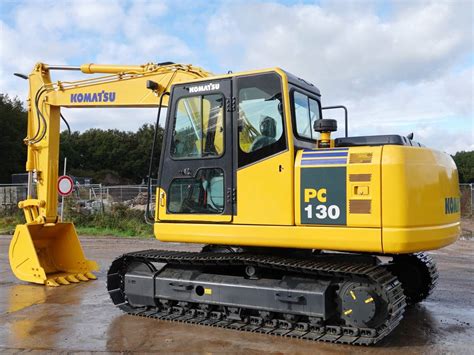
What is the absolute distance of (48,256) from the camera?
9.30m

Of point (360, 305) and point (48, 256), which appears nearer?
point (360, 305)

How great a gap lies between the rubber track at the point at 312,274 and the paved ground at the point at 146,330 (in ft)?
0.31

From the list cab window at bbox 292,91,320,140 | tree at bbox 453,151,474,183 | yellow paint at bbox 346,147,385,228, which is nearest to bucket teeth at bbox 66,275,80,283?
cab window at bbox 292,91,320,140

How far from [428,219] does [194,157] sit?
2.83 meters

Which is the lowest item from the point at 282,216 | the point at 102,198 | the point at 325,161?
Result: the point at 282,216

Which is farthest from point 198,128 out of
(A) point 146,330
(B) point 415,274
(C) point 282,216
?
(B) point 415,274

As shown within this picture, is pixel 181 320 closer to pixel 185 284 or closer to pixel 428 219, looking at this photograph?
pixel 185 284

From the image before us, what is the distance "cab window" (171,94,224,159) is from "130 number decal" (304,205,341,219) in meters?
1.34

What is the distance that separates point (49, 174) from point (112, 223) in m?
10.8

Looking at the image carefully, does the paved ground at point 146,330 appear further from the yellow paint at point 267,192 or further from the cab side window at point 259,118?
the cab side window at point 259,118

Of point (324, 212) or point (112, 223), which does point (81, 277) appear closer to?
point (324, 212)

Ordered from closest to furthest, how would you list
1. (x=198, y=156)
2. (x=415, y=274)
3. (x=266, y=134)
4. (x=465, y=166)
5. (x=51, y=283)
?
(x=266, y=134), (x=198, y=156), (x=415, y=274), (x=51, y=283), (x=465, y=166)

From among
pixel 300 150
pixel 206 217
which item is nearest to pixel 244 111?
pixel 300 150

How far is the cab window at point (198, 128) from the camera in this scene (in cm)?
621
